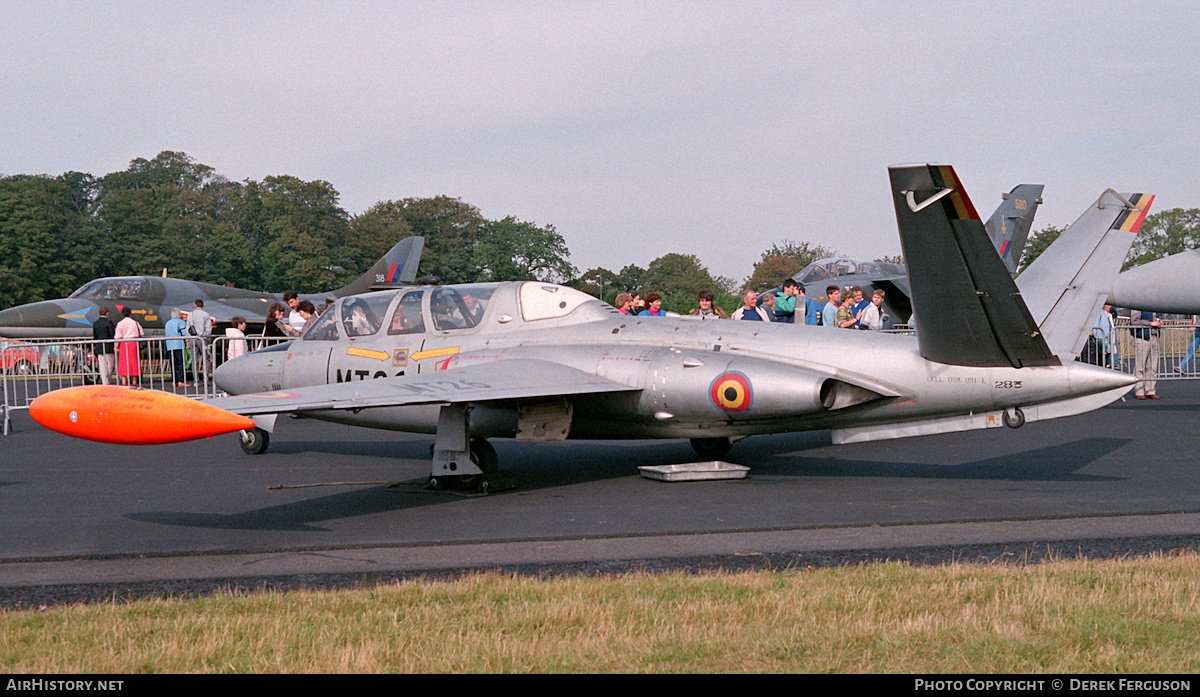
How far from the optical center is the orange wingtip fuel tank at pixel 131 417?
6.85m

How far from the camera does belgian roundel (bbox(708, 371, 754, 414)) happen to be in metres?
9.68

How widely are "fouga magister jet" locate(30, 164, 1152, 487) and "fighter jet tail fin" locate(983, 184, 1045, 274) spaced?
58.0ft

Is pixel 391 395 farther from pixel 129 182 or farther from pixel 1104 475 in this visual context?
pixel 129 182

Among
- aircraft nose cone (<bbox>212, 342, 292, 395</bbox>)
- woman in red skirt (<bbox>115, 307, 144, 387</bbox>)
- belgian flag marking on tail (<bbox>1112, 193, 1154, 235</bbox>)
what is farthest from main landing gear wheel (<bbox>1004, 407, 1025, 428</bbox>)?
woman in red skirt (<bbox>115, 307, 144, 387</bbox>)

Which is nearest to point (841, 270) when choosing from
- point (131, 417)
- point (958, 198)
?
point (958, 198)

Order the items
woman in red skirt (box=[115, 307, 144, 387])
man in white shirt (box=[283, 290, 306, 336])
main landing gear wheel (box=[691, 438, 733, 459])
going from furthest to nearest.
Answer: man in white shirt (box=[283, 290, 306, 336]) → woman in red skirt (box=[115, 307, 144, 387]) → main landing gear wheel (box=[691, 438, 733, 459])

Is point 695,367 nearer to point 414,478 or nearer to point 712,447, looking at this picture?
point 712,447

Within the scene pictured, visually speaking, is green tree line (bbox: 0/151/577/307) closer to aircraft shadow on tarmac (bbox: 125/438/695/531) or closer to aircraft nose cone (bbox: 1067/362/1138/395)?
aircraft shadow on tarmac (bbox: 125/438/695/531)

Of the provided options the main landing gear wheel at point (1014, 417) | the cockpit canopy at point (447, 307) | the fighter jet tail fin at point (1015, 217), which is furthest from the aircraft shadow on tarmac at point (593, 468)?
the fighter jet tail fin at point (1015, 217)

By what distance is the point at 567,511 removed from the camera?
352 inches

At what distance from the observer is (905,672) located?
4207 mm

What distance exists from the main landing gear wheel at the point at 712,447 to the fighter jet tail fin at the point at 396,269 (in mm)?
31905

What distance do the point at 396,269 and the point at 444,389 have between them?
34.9 m
